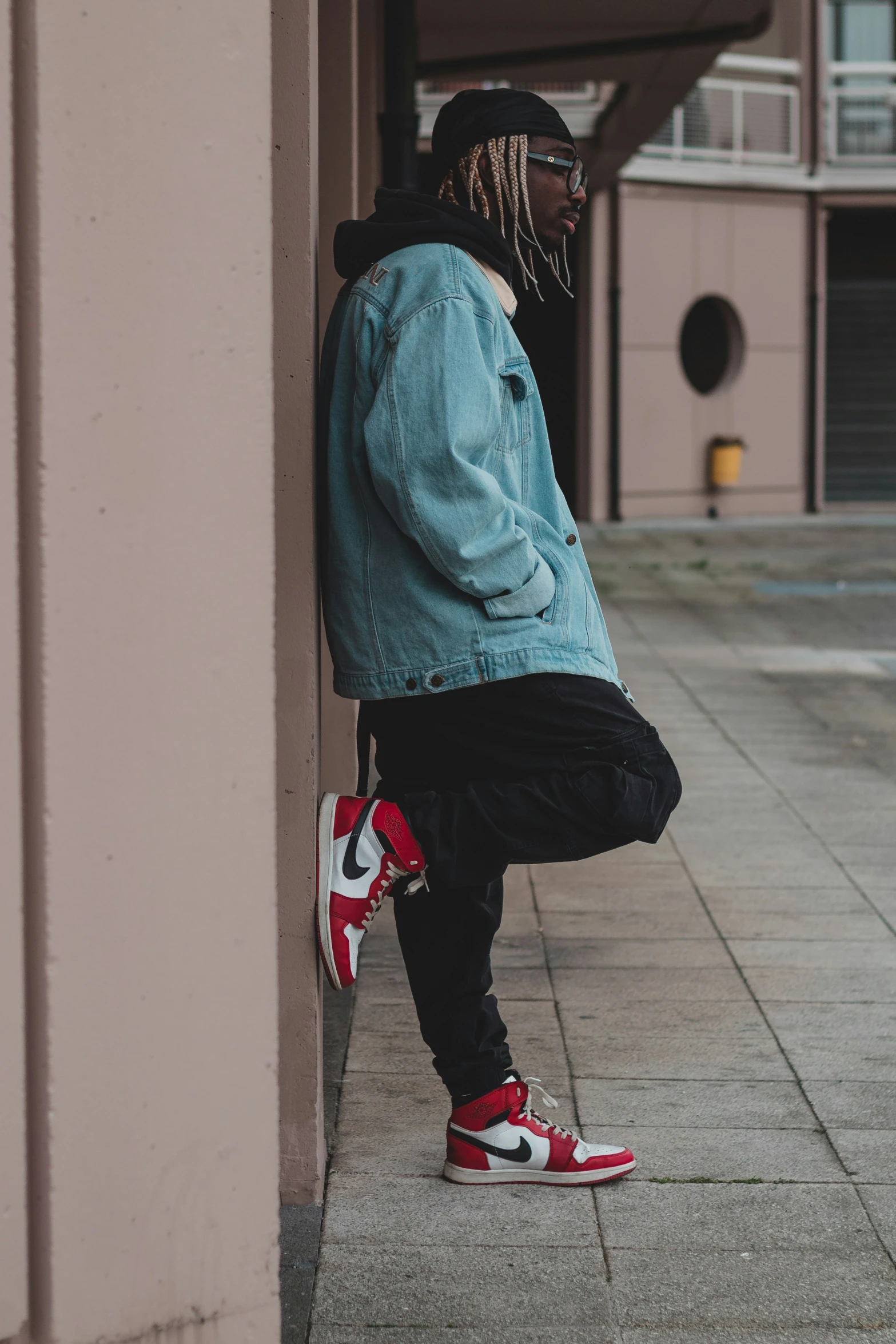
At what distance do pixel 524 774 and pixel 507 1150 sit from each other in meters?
0.76

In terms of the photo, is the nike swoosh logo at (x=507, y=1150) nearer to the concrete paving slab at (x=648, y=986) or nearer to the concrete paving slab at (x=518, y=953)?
the concrete paving slab at (x=648, y=986)

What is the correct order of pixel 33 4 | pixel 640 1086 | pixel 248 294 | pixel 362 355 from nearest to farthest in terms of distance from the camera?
pixel 33 4
pixel 248 294
pixel 362 355
pixel 640 1086

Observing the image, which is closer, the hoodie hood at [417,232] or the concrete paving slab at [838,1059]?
the hoodie hood at [417,232]

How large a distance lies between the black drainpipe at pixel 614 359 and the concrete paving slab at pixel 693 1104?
17935mm

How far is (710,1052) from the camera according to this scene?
3.68m

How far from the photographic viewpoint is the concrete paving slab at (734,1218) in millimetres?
2785

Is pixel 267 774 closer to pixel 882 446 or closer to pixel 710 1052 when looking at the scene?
pixel 710 1052

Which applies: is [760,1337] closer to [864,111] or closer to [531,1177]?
[531,1177]

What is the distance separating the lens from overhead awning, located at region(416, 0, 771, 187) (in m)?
9.34

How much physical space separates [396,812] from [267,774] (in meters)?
0.72

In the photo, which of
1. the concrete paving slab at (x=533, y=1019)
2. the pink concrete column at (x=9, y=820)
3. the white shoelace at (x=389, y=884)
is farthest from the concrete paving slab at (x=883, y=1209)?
the pink concrete column at (x=9, y=820)

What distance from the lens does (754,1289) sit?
8.63ft

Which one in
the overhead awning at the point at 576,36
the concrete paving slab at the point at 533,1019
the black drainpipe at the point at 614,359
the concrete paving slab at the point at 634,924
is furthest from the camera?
the black drainpipe at the point at 614,359

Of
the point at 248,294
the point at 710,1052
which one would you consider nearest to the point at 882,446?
the point at 710,1052
